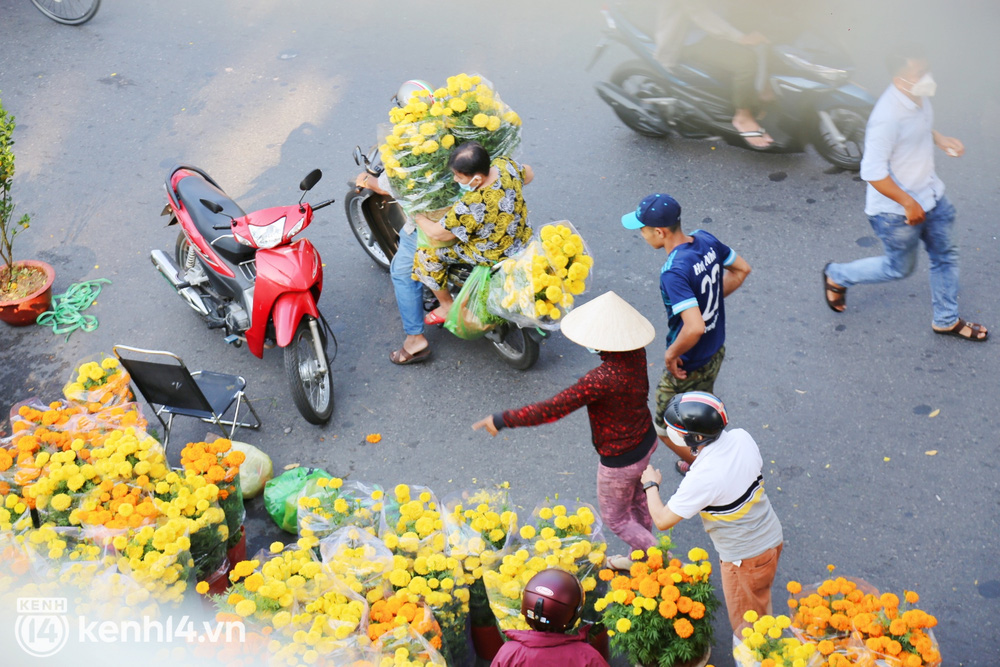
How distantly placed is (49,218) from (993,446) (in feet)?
23.0

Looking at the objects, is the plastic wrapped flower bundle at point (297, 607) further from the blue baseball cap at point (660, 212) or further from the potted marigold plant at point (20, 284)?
the potted marigold plant at point (20, 284)

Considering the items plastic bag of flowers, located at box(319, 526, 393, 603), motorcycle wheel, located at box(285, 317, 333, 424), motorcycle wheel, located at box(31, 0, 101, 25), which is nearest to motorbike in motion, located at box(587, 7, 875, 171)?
motorcycle wheel, located at box(285, 317, 333, 424)

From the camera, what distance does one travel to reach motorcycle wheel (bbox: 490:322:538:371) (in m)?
5.12

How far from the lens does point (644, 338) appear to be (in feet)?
11.3

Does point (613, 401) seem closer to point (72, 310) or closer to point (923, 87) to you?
point (923, 87)

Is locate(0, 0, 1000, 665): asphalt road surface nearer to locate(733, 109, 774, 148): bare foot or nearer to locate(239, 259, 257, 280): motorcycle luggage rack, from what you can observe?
locate(733, 109, 774, 148): bare foot

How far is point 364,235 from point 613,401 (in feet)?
10.6

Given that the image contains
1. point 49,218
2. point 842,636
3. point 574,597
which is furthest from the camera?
point 49,218

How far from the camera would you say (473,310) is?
4910 mm

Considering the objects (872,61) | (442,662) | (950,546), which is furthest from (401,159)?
(872,61)

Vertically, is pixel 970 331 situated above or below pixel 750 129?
below

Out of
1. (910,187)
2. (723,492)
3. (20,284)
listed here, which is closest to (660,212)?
(723,492)

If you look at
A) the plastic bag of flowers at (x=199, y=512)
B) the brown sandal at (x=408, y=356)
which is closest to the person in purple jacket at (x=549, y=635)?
the plastic bag of flowers at (x=199, y=512)

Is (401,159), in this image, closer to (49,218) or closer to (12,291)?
(12,291)
